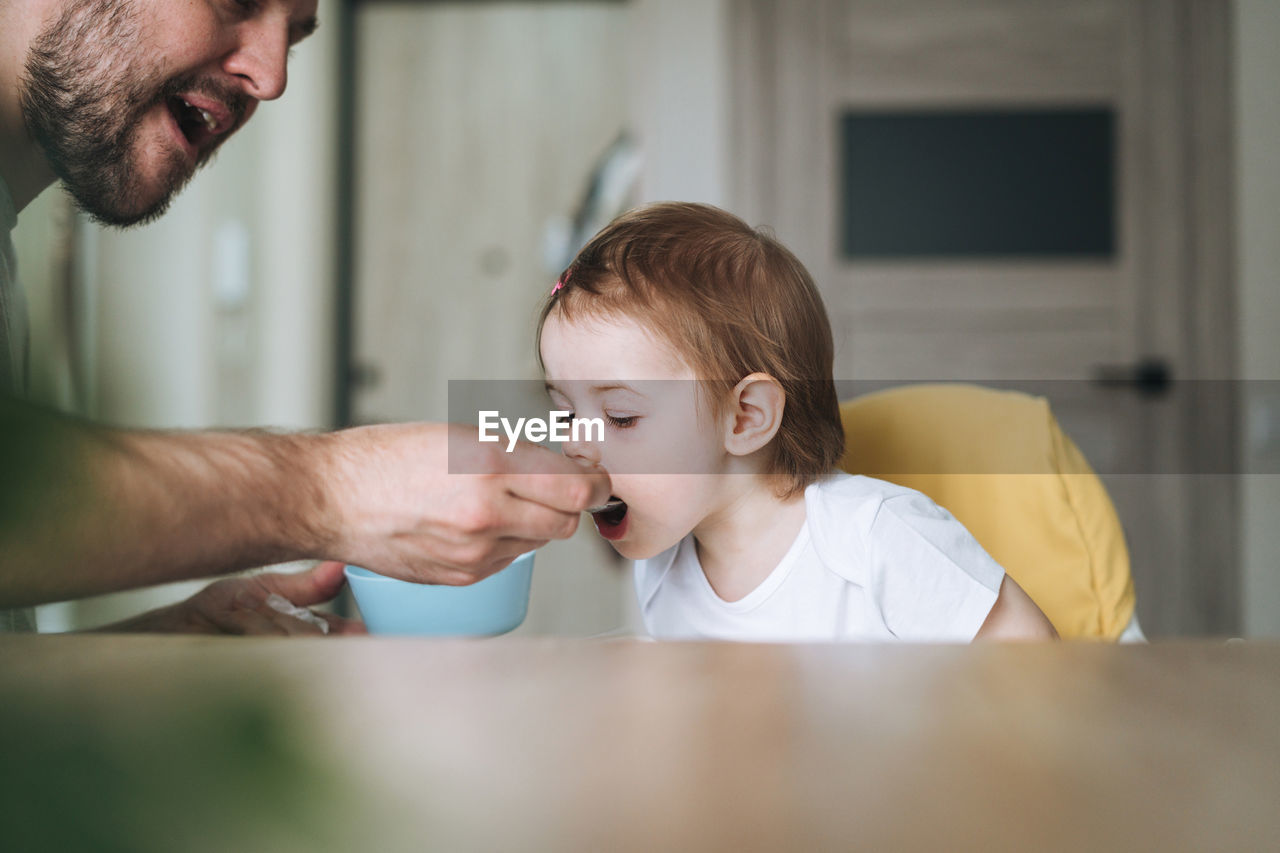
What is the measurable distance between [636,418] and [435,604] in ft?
0.46

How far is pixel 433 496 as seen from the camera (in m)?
0.32

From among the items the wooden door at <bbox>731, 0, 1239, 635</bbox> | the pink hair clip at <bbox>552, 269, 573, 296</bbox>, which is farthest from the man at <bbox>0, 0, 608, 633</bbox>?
the wooden door at <bbox>731, 0, 1239, 635</bbox>

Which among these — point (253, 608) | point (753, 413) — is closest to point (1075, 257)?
point (753, 413)

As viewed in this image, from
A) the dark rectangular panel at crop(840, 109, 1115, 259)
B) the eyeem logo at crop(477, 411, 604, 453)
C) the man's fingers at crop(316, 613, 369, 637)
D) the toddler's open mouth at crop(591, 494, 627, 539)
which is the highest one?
the dark rectangular panel at crop(840, 109, 1115, 259)

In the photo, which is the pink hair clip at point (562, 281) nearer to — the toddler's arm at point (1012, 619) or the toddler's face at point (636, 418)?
the toddler's face at point (636, 418)

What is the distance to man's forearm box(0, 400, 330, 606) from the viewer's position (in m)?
0.07

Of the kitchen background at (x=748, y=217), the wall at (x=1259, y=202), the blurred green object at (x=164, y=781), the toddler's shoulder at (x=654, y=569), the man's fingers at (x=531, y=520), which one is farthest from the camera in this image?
the wall at (x=1259, y=202)

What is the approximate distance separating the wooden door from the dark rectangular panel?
21mm

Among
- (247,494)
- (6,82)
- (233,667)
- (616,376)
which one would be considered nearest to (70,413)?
(233,667)

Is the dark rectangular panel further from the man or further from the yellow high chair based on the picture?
the man

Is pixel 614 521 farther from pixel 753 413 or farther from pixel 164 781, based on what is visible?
pixel 164 781

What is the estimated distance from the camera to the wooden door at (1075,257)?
764 millimetres

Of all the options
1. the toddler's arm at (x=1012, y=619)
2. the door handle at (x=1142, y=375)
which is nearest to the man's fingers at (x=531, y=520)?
the toddler's arm at (x=1012, y=619)

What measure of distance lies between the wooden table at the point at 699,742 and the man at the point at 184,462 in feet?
0.08
